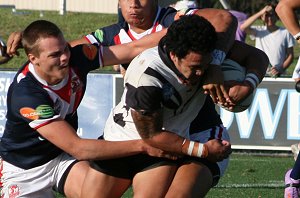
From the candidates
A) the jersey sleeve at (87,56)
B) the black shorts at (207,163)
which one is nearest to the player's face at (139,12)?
the jersey sleeve at (87,56)

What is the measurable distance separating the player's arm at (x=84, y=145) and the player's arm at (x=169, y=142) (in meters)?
0.11

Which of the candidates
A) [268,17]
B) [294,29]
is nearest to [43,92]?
[294,29]

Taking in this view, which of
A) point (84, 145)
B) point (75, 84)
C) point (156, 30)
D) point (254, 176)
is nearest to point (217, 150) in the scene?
point (84, 145)

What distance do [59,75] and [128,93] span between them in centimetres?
69

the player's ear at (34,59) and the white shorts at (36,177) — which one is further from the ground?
the player's ear at (34,59)

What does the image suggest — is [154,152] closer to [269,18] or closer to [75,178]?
[75,178]

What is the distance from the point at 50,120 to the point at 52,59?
42 cm

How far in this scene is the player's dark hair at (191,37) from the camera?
17.7 feet

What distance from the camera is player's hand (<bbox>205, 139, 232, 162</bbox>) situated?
5.70 meters

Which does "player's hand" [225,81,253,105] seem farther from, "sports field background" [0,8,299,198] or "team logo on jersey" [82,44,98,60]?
"sports field background" [0,8,299,198]

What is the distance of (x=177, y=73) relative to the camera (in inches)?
221

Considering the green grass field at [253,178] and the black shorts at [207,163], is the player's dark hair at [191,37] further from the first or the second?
the green grass field at [253,178]

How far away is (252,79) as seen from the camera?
5.91 metres

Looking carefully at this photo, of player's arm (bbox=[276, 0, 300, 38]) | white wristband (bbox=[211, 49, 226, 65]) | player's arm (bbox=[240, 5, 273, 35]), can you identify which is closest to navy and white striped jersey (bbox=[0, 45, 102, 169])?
white wristband (bbox=[211, 49, 226, 65])
